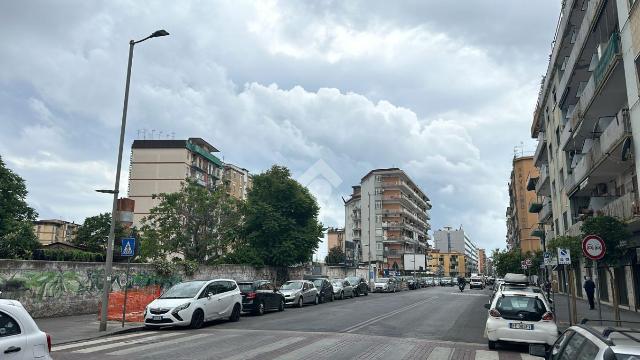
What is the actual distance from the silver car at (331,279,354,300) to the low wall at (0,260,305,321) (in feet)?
45.2

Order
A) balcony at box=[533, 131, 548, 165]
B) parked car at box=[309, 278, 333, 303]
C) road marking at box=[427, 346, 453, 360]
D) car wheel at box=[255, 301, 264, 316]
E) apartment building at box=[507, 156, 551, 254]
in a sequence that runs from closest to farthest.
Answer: road marking at box=[427, 346, 453, 360] → car wheel at box=[255, 301, 264, 316] → parked car at box=[309, 278, 333, 303] → balcony at box=[533, 131, 548, 165] → apartment building at box=[507, 156, 551, 254]

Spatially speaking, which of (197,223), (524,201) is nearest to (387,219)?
(524,201)

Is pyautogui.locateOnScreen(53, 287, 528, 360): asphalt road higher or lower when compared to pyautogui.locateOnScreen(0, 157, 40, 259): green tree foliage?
lower

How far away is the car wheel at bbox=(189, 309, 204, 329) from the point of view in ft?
50.2

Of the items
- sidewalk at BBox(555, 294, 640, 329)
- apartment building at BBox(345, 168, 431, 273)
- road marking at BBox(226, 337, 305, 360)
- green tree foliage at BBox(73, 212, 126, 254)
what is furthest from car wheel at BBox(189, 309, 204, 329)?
apartment building at BBox(345, 168, 431, 273)

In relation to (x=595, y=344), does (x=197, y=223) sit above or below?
above

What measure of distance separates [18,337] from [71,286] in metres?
14.9

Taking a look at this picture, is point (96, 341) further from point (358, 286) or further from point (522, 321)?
point (358, 286)

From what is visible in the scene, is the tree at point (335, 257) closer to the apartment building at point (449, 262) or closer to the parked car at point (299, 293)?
the apartment building at point (449, 262)

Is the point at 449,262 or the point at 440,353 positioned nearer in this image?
the point at 440,353

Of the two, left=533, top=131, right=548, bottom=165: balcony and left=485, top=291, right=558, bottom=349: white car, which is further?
left=533, top=131, right=548, bottom=165: balcony

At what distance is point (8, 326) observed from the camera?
547cm

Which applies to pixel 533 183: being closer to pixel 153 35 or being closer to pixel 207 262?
pixel 207 262

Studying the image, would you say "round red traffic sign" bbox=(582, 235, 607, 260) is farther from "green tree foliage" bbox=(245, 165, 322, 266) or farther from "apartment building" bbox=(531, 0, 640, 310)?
"green tree foliage" bbox=(245, 165, 322, 266)
